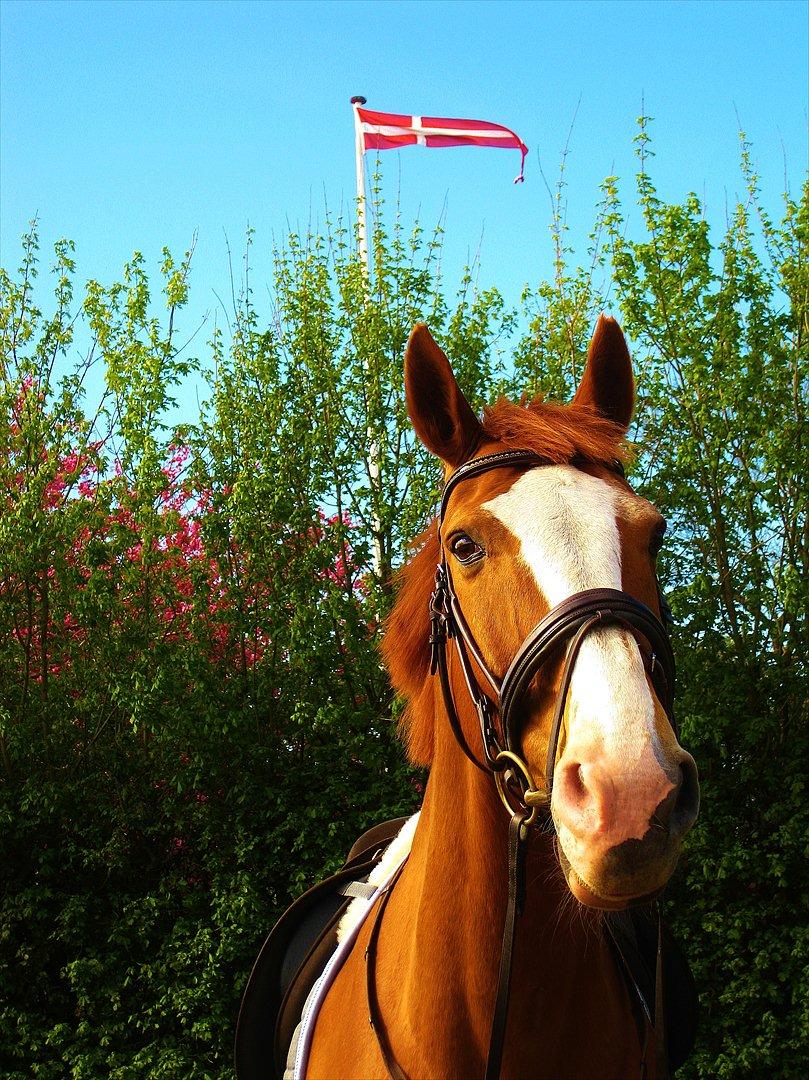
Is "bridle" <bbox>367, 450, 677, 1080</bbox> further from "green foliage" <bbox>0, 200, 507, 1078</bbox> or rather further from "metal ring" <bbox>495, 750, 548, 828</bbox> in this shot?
"green foliage" <bbox>0, 200, 507, 1078</bbox>

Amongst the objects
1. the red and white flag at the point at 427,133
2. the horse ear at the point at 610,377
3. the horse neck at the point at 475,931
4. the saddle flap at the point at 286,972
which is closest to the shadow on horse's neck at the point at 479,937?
the horse neck at the point at 475,931

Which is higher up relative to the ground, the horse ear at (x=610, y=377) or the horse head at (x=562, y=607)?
the horse ear at (x=610, y=377)

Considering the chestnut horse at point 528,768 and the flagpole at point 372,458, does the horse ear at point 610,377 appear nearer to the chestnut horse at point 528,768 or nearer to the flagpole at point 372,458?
the chestnut horse at point 528,768

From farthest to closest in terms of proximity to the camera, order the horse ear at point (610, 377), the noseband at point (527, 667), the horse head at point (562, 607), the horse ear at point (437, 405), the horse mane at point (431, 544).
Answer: the horse ear at point (610, 377) < the horse ear at point (437, 405) < the horse mane at point (431, 544) < the noseband at point (527, 667) < the horse head at point (562, 607)

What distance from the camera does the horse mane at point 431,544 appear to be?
7.24 feet

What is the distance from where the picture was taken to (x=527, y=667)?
72.2 inches

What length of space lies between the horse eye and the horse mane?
0.27 m

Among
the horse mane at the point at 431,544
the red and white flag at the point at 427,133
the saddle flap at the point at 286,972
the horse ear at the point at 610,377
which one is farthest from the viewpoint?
the red and white flag at the point at 427,133

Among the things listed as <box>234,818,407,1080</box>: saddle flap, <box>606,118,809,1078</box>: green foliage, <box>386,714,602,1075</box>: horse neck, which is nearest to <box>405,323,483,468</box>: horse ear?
<box>386,714,602,1075</box>: horse neck

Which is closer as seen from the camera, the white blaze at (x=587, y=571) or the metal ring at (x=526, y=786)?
the white blaze at (x=587, y=571)

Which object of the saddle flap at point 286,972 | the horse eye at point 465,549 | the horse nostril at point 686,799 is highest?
the horse eye at point 465,549

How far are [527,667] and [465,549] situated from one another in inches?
14.5

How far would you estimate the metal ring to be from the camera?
1.81 m

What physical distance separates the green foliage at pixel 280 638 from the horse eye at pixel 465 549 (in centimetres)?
463
